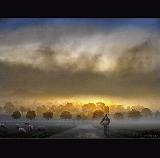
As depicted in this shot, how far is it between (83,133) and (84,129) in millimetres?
53

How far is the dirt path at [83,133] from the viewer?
705 cm

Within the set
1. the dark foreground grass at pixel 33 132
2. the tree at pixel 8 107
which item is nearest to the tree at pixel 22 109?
the tree at pixel 8 107

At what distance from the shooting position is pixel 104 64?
7.17m

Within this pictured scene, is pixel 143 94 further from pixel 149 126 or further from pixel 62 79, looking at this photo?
pixel 62 79

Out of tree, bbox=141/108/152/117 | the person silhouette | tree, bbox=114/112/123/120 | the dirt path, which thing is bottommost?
the dirt path

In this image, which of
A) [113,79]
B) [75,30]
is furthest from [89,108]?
[75,30]

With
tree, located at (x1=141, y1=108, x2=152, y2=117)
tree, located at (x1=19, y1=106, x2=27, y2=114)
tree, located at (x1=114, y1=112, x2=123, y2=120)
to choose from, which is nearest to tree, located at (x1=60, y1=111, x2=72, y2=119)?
tree, located at (x1=19, y1=106, x2=27, y2=114)

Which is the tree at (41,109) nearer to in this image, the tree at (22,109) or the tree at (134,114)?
the tree at (22,109)

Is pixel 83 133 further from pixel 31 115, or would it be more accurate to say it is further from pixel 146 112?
pixel 146 112

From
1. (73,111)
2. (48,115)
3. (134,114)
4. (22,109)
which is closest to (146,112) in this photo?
(134,114)

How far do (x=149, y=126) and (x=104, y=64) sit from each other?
0.96m

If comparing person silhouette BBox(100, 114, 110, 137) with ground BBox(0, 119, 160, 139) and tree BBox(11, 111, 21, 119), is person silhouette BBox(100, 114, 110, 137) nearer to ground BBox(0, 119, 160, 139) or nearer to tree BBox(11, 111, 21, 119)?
ground BBox(0, 119, 160, 139)

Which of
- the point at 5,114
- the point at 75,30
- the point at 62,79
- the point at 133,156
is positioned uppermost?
the point at 75,30

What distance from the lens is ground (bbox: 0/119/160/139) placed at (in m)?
7.05
